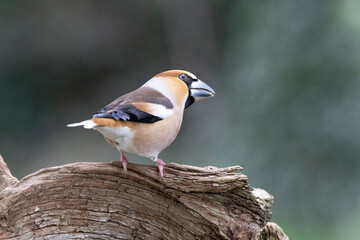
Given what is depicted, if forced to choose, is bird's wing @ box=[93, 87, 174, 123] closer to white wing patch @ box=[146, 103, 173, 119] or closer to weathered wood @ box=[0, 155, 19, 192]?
white wing patch @ box=[146, 103, 173, 119]

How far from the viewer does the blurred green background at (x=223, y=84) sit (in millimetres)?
4652

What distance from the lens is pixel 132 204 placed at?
98.3 inches

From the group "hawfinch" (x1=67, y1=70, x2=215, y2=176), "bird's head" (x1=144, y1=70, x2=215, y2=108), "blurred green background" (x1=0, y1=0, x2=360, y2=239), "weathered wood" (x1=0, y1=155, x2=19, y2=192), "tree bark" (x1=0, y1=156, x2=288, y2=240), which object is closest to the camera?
"hawfinch" (x1=67, y1=70, x2=215, y2=176)

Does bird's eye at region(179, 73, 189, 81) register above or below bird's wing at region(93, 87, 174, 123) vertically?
above

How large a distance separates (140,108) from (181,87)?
18.2 inches

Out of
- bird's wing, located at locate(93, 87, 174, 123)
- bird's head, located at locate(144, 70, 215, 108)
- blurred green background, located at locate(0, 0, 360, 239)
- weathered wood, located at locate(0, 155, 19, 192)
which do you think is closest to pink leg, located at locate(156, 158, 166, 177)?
bird's wing, located at locate(93, 87, 174, 123)

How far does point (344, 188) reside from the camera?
4551 mm

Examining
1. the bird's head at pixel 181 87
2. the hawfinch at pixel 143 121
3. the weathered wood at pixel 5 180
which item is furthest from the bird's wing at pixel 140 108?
the weathered wood at pixel 5 180

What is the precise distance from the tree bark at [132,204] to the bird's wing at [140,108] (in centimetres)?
27

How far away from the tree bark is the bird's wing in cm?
27

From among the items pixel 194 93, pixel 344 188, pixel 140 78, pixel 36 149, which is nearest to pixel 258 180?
pixel 344 188

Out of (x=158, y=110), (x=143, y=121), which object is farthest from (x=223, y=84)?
(x=143, y=121)

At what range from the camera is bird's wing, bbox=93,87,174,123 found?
2.28m

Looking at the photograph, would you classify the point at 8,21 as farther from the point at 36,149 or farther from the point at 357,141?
the point at 357,141
